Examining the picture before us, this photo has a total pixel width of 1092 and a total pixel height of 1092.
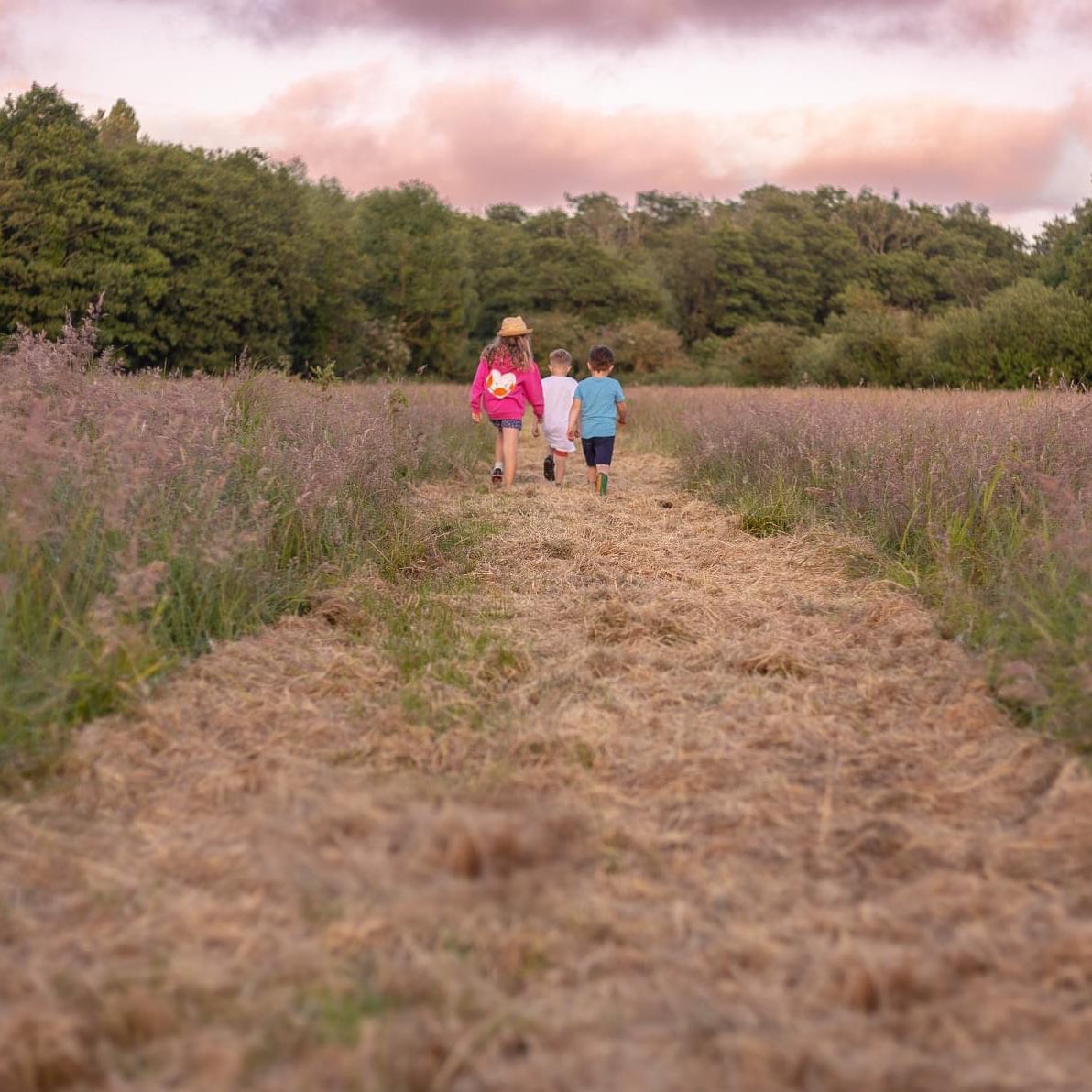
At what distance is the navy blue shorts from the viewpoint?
1104cm

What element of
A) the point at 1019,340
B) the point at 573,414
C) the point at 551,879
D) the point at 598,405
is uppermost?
the point at 1019,340

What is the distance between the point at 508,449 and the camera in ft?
37.3

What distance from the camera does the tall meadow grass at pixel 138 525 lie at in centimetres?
407

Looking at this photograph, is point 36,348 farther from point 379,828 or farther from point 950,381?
point 950,381

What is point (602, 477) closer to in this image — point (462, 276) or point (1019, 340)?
point (1019, 340)

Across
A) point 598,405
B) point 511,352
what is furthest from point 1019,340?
point 511,352

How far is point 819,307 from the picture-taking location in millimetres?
63938

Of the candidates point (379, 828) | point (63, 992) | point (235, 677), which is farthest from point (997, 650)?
point (63, 992)

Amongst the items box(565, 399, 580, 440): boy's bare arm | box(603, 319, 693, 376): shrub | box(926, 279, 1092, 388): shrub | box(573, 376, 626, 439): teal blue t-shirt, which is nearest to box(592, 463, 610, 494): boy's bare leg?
box(573, 376, 626, 439): teal blue t-shirt

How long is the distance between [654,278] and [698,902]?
6057 cm

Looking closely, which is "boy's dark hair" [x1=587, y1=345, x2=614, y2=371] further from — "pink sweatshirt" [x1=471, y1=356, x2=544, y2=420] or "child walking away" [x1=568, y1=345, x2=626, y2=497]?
"pink sweatshirt" [x1=471, y1=356, x2=544, y2=420]

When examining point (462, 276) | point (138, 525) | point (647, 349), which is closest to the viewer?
point (138, 525)

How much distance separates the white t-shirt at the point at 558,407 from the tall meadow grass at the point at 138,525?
3687 mm

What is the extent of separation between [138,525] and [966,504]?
4989 mm
